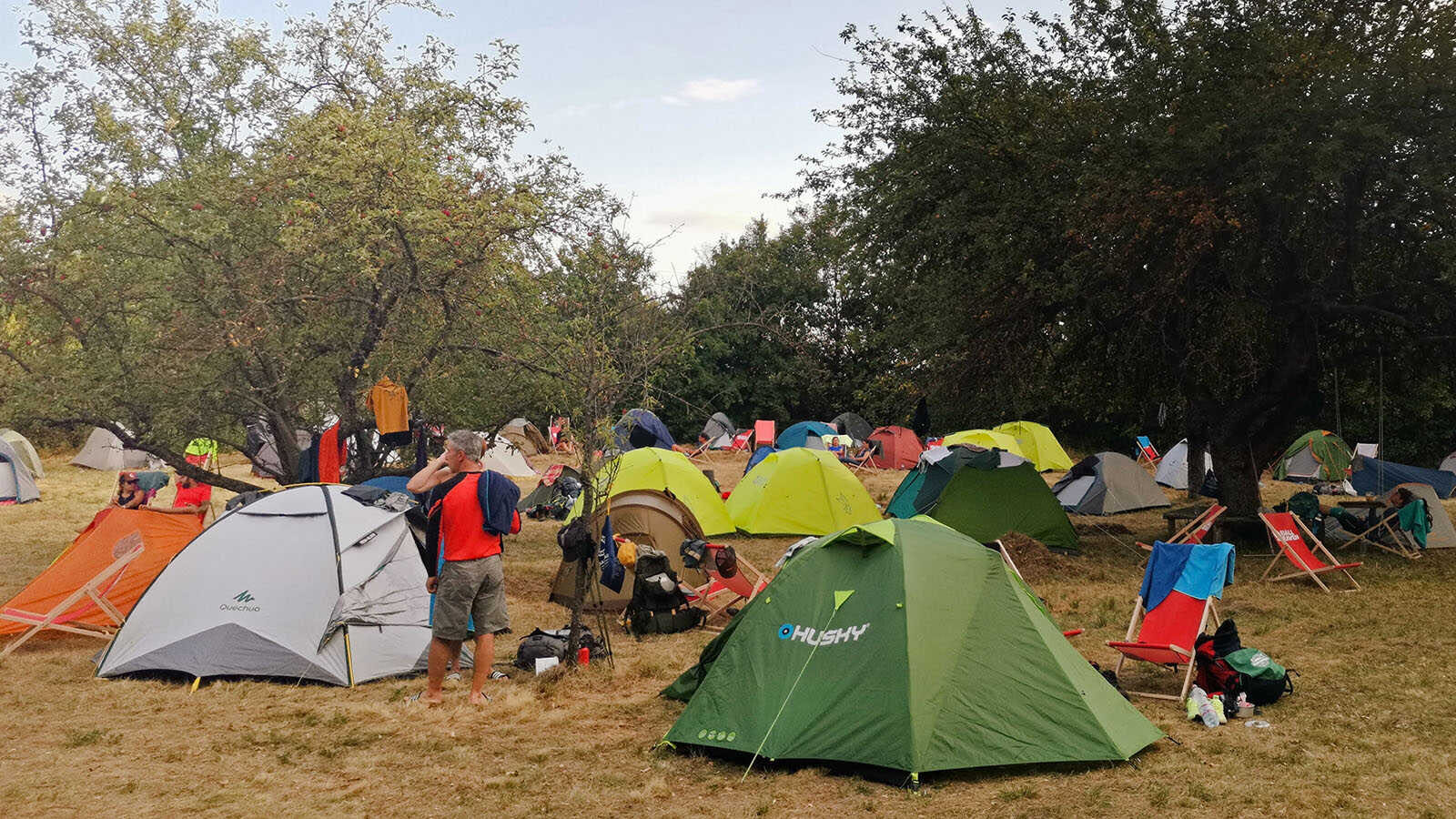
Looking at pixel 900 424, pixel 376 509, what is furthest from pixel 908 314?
pixel 900 424

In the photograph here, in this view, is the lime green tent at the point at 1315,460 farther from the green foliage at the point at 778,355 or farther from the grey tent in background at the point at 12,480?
the grey tent in background at the point at 12,480

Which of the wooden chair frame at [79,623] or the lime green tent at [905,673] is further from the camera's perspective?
the wooden chair frame at [79,623]

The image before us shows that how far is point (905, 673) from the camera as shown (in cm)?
605

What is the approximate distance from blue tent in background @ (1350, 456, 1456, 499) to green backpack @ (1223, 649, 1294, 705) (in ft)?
43.8

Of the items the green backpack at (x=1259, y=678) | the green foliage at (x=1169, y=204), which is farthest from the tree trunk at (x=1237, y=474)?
the green backpack at (x=1259, y=678)

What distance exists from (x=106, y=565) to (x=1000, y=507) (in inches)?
404

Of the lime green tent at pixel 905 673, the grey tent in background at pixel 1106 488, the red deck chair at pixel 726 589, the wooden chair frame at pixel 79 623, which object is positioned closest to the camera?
the lime green tent at pixel 905 673

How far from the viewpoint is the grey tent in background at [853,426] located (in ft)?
114

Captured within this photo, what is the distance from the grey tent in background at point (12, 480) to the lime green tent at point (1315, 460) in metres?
23.9

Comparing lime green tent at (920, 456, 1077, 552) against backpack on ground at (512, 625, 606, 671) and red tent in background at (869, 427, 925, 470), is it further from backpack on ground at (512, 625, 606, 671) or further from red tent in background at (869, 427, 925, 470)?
red tent in background at (869, 427, 925, 470)

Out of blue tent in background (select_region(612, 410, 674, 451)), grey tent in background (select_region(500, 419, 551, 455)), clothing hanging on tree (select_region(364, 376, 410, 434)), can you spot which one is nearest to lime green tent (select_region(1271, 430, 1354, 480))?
blue tent in background (select_region(612, 410, 674, 451))

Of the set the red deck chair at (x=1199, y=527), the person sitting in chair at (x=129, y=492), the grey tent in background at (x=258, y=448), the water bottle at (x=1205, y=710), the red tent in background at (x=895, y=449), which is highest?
the grey tent in background at (x=258, y=448)

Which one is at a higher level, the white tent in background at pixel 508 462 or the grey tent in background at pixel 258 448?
the grey tent in background at pixel 258 448

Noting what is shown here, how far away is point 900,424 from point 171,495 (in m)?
18.0
